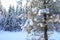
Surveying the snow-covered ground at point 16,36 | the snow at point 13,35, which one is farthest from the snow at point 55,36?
the snow at point 13,35

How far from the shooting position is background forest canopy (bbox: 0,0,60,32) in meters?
2.04

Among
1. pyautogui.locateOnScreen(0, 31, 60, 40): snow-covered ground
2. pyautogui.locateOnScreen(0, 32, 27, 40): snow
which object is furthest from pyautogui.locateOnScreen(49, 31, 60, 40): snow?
pyautogui.locateOnScreen(0, 32, 27, 40): snow

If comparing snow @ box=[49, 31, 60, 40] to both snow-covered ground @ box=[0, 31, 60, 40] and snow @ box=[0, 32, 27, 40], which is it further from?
snow @ box=[0, 32, 27, 40]

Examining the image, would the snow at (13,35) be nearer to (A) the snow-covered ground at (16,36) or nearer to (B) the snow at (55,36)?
(A) the snow-covered ground at (16,36)

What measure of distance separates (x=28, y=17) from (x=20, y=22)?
4.5 inches

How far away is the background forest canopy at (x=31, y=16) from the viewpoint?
2.04 m

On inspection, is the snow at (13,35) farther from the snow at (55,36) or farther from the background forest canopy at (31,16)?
the snow at (55,36)

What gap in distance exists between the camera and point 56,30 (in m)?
2.04

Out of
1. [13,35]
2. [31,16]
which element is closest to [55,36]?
[31,16]

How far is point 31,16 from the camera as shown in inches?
81.8

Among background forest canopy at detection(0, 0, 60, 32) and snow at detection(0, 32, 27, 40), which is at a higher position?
background forest canopy at detection(0, 0, 60, 32)

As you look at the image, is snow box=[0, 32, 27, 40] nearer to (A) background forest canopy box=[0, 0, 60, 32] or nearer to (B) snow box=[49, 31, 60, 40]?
(A) background forest canopy box=[0, 0, 60, 32]

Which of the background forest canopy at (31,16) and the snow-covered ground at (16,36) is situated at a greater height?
the background forest canopy at (31,16)

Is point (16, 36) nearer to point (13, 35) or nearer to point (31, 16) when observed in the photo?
point (13, 35)
